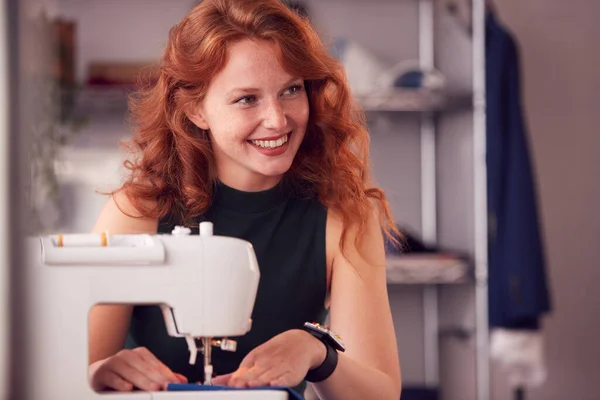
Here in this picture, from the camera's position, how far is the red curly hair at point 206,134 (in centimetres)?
135

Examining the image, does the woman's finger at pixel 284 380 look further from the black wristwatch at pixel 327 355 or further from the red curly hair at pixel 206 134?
the red curly hair at pixel 206 134

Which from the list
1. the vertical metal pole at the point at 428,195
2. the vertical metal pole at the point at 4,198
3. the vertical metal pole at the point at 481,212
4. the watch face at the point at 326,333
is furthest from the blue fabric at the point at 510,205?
the vertical metal pole at the point at 4,198

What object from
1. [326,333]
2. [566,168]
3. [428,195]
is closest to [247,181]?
[326,333]

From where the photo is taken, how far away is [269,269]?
1469 mm

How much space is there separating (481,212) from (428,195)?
0.43 metres

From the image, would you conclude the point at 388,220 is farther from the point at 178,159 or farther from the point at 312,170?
the point at 178,159

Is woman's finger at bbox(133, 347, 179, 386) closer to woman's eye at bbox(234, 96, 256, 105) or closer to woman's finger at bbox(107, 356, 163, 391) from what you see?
woman's finger at bbox(107, 356, 163, 391)

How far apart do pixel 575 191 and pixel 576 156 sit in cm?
13

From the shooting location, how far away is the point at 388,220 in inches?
60.5

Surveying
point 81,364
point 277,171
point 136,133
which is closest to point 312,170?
point 277,171

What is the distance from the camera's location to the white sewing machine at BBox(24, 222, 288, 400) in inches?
37.8

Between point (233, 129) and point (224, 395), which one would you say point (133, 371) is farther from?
point (233, 129)

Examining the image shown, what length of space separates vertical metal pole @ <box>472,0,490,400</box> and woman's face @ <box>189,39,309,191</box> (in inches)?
56.4

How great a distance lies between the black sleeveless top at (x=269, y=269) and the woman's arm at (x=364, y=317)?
0.04 metres
